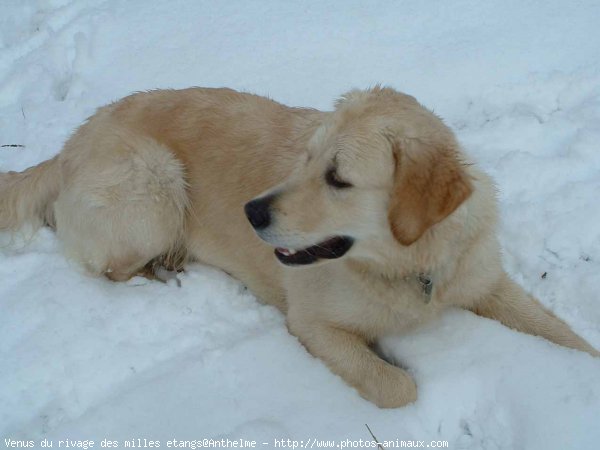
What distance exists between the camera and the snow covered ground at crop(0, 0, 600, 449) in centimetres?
255

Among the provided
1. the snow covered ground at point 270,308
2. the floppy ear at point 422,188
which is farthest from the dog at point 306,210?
the snow covered ground at point 270,308

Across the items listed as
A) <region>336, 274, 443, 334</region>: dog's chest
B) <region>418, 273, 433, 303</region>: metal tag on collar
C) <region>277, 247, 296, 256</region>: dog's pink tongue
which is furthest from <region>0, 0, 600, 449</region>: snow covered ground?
<region>277, 247, 296, 256</region>: dog's pink tongue

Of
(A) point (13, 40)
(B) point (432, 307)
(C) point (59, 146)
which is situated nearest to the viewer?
(B) point (432, 307)

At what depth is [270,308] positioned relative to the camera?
326 centimetres

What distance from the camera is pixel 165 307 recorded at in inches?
124

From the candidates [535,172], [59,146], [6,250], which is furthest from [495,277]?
[59,146]

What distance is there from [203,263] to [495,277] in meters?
1.75

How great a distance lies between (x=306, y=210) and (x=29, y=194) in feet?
6.99

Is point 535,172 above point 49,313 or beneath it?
above

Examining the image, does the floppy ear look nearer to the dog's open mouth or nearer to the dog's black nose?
the dog's open mouth

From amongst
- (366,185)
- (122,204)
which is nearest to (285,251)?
(366,185)

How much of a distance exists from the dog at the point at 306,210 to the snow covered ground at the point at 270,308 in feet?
0.51

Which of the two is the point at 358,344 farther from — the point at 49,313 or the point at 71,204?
the point at 71,204

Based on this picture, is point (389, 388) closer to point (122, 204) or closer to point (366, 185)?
point (366, 185)
